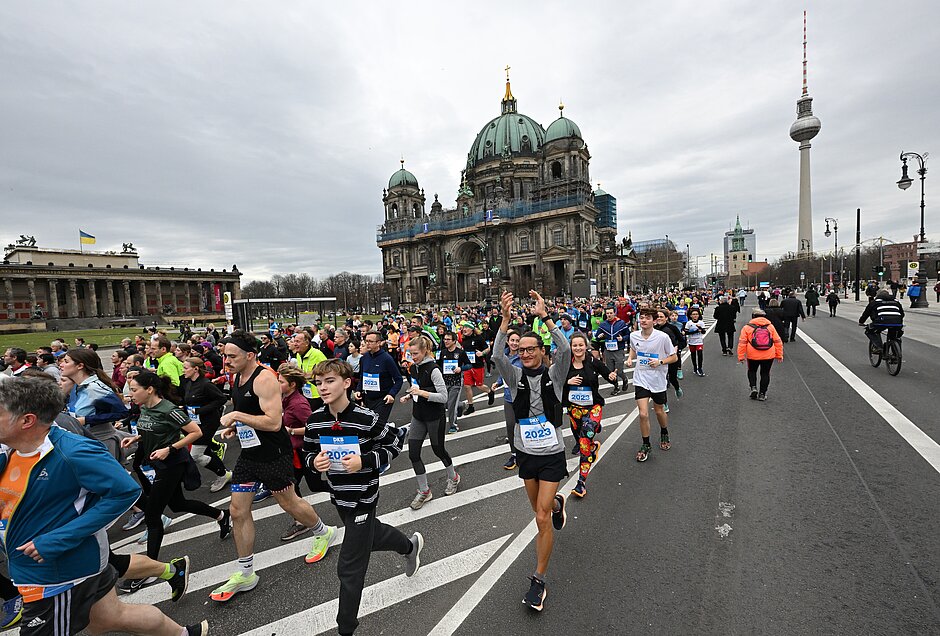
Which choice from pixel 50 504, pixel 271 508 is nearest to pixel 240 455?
pixel 50 504

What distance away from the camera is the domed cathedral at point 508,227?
245ft

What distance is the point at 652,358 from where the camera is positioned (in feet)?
20.2

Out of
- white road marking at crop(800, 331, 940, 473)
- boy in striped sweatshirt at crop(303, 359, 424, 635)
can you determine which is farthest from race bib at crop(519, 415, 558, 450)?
white road marking at crop(800, 331, 940, 473)

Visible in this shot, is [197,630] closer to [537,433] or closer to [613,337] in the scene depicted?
[537,433]

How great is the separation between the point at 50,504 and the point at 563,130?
280 ft

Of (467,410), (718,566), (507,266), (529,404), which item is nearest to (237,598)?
(529,404)

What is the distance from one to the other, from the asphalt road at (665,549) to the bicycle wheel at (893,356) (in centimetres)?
412

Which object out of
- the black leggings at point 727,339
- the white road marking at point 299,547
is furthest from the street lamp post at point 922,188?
the white road marking at point 299,547

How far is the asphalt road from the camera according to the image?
123 inches

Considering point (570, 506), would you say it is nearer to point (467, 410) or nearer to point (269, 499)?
point (269, 499)

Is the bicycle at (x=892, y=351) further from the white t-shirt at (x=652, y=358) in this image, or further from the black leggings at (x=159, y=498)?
the black leggings at (x=159, y=498)

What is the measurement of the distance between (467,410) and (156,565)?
21.2 ft

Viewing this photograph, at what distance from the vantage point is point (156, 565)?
321cm

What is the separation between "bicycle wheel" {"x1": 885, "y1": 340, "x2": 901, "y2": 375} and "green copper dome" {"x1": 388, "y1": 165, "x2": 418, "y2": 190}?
98.5m
